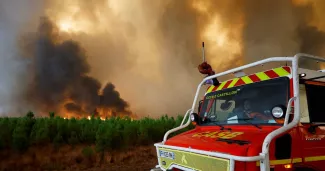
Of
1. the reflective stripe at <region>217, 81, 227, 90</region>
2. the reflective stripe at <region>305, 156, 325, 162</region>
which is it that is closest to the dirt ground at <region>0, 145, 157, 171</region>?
the reflective stripe at <region>217, 81, 227, 90</region>

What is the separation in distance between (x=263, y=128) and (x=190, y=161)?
3.10ft

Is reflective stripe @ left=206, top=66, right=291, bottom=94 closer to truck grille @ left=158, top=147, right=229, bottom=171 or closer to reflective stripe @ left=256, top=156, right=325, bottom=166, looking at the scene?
reflective stripe @ left=256, top=156, right=325, bottom=166

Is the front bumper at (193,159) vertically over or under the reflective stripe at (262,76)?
under

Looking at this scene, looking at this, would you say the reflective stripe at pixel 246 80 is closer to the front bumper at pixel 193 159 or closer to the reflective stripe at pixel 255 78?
the reflective stripe at pixel 255 78

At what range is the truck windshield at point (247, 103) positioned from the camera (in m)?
3.39

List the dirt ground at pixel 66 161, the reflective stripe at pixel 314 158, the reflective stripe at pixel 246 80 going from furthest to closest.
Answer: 1. the dirt ground at pixel 66 161
2. the reflective stripe at pixel 246 80
3. the reflective stripe at pixel 314 158

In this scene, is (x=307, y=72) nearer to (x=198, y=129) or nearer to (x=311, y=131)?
(x=311, y=131)

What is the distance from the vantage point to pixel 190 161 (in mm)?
3352

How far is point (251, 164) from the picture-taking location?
8.95 ft

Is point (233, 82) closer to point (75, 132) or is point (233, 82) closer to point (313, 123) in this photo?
point (313, 123)

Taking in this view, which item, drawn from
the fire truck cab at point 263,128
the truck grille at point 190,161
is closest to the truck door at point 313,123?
the fire truck cab at point 263,128

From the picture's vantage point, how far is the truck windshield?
339 cm

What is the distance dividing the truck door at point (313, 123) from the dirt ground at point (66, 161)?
229 inches

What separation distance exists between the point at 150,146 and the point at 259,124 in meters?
7.39
